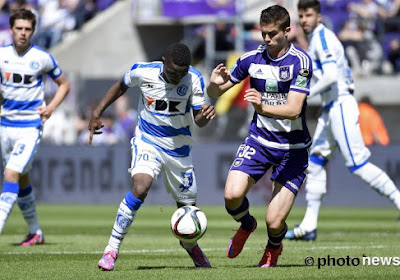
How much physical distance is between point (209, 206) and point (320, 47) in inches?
365

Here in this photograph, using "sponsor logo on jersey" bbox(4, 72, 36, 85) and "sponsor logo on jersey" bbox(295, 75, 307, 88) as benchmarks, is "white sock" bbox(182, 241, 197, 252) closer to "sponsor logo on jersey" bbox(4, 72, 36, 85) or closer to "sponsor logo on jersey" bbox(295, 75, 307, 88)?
"sponsor logo on jersey" bbox(295, 75, 307, 88)

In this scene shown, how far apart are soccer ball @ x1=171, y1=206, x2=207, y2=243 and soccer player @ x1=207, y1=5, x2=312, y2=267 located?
373mm

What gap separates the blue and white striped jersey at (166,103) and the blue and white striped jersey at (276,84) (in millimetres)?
437

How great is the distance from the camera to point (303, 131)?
8875 millimetres

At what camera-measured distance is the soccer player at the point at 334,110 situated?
461 inches

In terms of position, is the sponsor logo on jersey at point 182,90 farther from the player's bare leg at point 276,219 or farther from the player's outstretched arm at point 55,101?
the player's outstretched arm at point 55,101

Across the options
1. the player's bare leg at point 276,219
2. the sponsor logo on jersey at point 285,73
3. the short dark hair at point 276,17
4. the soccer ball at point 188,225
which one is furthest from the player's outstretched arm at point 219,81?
the soccer ball at point 188,225

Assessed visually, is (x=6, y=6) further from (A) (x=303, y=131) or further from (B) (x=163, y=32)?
(A) (x=303, y=131)

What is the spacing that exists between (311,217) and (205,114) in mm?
4112

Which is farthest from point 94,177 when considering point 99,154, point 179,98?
point 179,98

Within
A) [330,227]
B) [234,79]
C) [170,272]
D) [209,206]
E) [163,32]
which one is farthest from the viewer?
[163,32]

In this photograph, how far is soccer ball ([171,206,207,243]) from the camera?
27.5 ft

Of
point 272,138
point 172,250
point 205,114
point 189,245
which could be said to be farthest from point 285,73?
point 172,250

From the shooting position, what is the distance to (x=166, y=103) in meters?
8.86
